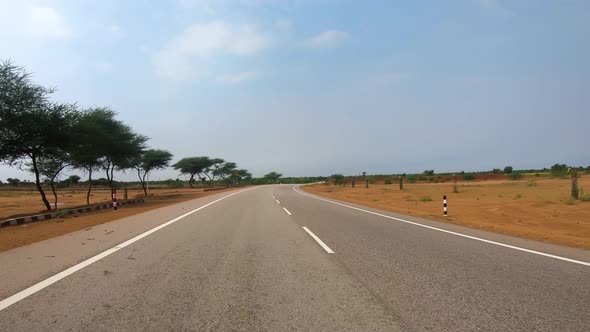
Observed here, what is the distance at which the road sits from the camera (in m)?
4.36

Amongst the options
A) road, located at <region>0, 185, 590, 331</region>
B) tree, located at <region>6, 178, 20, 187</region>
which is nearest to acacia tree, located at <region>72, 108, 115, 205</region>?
road, located at <region>0, 185, 590, 331</region>

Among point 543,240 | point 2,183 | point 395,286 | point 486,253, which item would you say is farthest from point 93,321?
point 2,183

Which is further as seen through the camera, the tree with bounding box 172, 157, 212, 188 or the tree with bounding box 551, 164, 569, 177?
the tree with bounding box 172, 157, 212, 188

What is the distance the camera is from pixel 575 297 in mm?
5082

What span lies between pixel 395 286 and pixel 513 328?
68.6 inches

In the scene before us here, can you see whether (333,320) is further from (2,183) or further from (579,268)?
(2,183)

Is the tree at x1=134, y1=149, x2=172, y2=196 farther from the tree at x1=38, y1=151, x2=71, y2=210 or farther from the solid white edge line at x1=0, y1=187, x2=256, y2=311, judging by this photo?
the solid white edge line at x1=0, y1=187, x2=256, y2=311

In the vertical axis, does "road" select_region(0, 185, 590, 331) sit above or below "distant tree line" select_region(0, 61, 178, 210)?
below

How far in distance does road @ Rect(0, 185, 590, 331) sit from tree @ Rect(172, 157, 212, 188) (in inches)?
3193

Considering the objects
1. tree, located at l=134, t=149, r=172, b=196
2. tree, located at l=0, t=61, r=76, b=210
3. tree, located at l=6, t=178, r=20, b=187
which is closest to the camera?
tree, located at l=0, t=61, r=76, b=210

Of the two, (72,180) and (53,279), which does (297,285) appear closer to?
(53,279)

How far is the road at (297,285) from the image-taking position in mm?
4359

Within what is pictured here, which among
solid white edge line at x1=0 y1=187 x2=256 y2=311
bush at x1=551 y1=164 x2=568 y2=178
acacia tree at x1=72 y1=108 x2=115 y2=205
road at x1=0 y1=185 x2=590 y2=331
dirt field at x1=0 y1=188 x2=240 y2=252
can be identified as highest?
acacia tree at x1=72 y1=108 x2=115 y2=205

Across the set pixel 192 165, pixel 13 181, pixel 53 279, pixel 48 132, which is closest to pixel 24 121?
pixel 48 132
